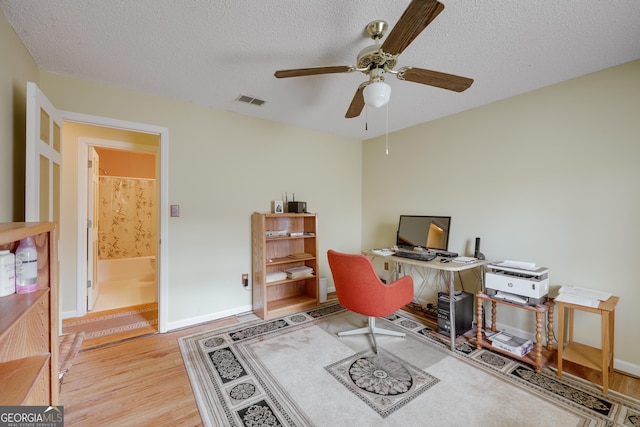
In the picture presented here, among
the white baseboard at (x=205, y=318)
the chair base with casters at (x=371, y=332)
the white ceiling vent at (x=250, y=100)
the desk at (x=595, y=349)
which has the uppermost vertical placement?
the white ceiling vent at (x=250, y=100)

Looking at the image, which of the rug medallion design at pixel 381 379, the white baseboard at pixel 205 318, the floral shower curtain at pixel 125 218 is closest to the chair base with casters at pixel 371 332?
the rug medallion design at pixel 381 379

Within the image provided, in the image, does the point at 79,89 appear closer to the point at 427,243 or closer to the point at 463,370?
the point at 427,243

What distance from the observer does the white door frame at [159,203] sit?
2.39 m

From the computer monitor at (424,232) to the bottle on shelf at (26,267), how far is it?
301 cm

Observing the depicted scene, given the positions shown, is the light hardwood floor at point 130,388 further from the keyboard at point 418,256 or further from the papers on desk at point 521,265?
the papers on desk at point 521,265

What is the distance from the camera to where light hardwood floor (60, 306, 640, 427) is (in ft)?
5.17

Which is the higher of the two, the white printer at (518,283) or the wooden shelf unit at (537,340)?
the white printer at (518,283)

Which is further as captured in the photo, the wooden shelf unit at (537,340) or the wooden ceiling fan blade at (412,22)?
the wooden shelf unit at (537,340)

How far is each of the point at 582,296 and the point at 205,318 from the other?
3.37 meters

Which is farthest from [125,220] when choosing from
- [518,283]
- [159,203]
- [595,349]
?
[595,349]

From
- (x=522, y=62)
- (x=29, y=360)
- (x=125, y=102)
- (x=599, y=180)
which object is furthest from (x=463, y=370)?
(x=125, y=102)

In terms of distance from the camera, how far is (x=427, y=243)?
294cm

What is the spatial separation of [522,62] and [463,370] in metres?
2.36

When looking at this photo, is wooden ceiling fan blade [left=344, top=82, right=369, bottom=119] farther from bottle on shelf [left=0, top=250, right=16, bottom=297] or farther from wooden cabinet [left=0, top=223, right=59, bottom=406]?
bottle on shelf [left=0, top=250, right=16, bottom=297]
